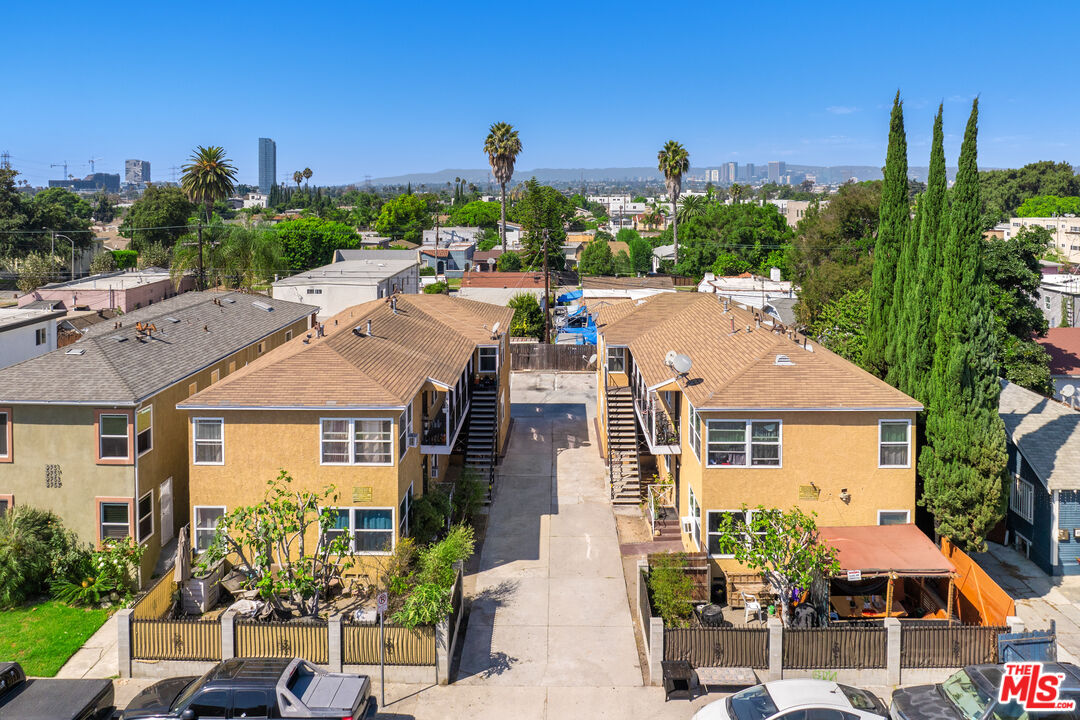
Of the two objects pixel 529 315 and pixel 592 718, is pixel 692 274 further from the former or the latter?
pixel 592 718

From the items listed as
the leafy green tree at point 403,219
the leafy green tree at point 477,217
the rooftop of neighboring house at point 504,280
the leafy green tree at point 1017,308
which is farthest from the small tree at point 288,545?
the leafy green tree at point 477,217

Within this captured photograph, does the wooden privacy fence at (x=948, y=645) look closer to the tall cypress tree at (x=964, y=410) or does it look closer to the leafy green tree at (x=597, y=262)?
the tall cypress tree at (x=964, y=410)

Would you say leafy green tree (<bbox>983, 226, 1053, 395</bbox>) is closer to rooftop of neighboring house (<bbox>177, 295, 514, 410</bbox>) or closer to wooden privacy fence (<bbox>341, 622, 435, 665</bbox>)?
rooftop of neighboring house (<bbox>177, 295, 514, 410</bbox>)

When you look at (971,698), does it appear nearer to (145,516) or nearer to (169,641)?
(169,641)

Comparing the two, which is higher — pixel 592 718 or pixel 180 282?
pixel 180 282

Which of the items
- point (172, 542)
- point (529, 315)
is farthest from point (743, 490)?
point (529, 315)

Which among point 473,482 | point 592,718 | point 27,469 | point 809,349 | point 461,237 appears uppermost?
point 461,237

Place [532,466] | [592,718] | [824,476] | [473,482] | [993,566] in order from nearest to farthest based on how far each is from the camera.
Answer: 1. [592,718]
2. [824,476]
3. [993,566]
4. [473,482]
5. [532,466]
